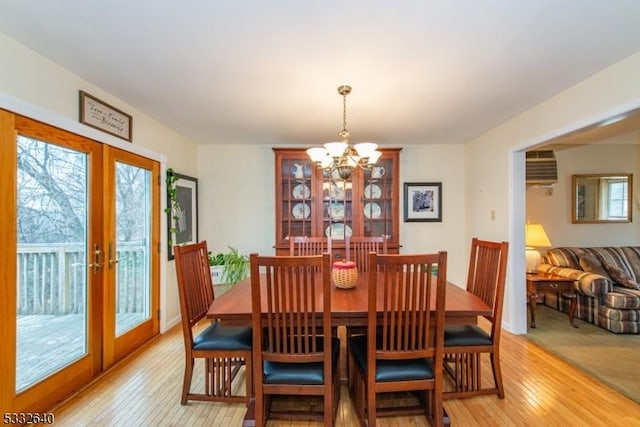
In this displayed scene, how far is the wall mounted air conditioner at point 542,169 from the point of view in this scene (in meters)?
3.94

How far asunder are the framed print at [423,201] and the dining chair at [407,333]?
277 cm

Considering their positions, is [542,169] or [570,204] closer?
[542,169]

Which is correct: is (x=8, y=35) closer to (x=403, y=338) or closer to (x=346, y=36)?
(x=346, y=36)

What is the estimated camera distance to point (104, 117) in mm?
2523

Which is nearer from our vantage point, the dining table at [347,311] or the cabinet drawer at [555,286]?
the dining table at [347,311]

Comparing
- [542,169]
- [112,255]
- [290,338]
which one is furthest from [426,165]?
[112,255]

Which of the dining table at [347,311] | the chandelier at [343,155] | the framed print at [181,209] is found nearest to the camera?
the dining table at [347,311]

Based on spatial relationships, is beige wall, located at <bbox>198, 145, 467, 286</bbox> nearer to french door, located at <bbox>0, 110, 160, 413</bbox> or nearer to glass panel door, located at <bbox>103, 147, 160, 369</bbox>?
glass panel door, located at <bbox>103, 147, 160, 369</bbox>

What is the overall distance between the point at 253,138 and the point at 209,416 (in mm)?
3068

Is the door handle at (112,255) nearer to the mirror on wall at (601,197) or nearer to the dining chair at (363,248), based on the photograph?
the dining chair at (363,248)

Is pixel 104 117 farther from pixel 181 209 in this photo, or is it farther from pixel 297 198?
pixel 297 198

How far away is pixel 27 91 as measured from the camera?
188cm

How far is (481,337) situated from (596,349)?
1.75 meters

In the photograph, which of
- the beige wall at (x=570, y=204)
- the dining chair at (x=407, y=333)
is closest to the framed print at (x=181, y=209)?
the dining chair at (x=407, y=333)
